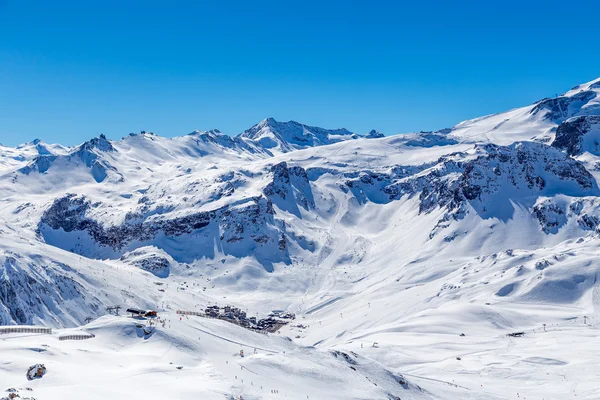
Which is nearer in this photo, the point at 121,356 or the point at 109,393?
the point at 109,393

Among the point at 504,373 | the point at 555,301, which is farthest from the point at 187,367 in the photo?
the point at 555,301

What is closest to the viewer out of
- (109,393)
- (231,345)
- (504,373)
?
(109,393)

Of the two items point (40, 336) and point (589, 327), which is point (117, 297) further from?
point (589, 327)

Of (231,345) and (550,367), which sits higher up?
(231,345)

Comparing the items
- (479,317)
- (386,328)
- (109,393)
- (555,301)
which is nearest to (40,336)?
(109,393)

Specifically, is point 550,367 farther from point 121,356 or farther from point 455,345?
point 121,356

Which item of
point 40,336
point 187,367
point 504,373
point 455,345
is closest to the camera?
point 187,367

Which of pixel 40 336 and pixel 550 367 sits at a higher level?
pixel 40 336

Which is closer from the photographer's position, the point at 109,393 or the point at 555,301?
the point at 109,393

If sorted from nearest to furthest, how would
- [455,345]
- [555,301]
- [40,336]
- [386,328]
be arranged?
[40,336]
[455,345]
[386,328]
[555,301]
